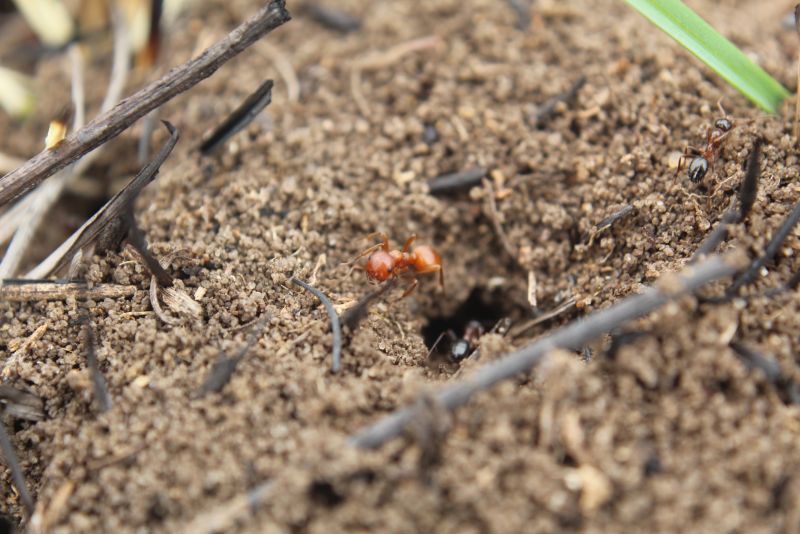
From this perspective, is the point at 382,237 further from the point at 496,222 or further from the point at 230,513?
the point at 230,513

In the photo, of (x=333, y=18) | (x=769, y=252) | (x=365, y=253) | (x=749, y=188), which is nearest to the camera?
A: (x=769, y=252)

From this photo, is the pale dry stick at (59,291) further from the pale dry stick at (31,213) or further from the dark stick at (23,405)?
the dark stick at (23,405)

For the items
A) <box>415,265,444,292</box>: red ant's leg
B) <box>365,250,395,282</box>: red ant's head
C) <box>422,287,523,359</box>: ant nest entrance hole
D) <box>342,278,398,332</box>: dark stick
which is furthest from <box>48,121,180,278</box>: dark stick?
<box>422,287,523,359</box>: ant nest entrance hole

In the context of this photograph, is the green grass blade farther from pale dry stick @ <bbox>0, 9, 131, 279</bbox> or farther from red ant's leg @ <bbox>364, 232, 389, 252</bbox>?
pale dry stick @ <bbox>0, 9, 131, 279</bbox>

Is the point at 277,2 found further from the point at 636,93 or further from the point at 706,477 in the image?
the point at 706,477

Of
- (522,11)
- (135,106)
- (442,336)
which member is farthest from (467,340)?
(522,11)

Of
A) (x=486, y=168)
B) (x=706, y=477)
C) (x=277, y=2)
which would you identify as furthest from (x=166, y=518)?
(x=486, y=168)
